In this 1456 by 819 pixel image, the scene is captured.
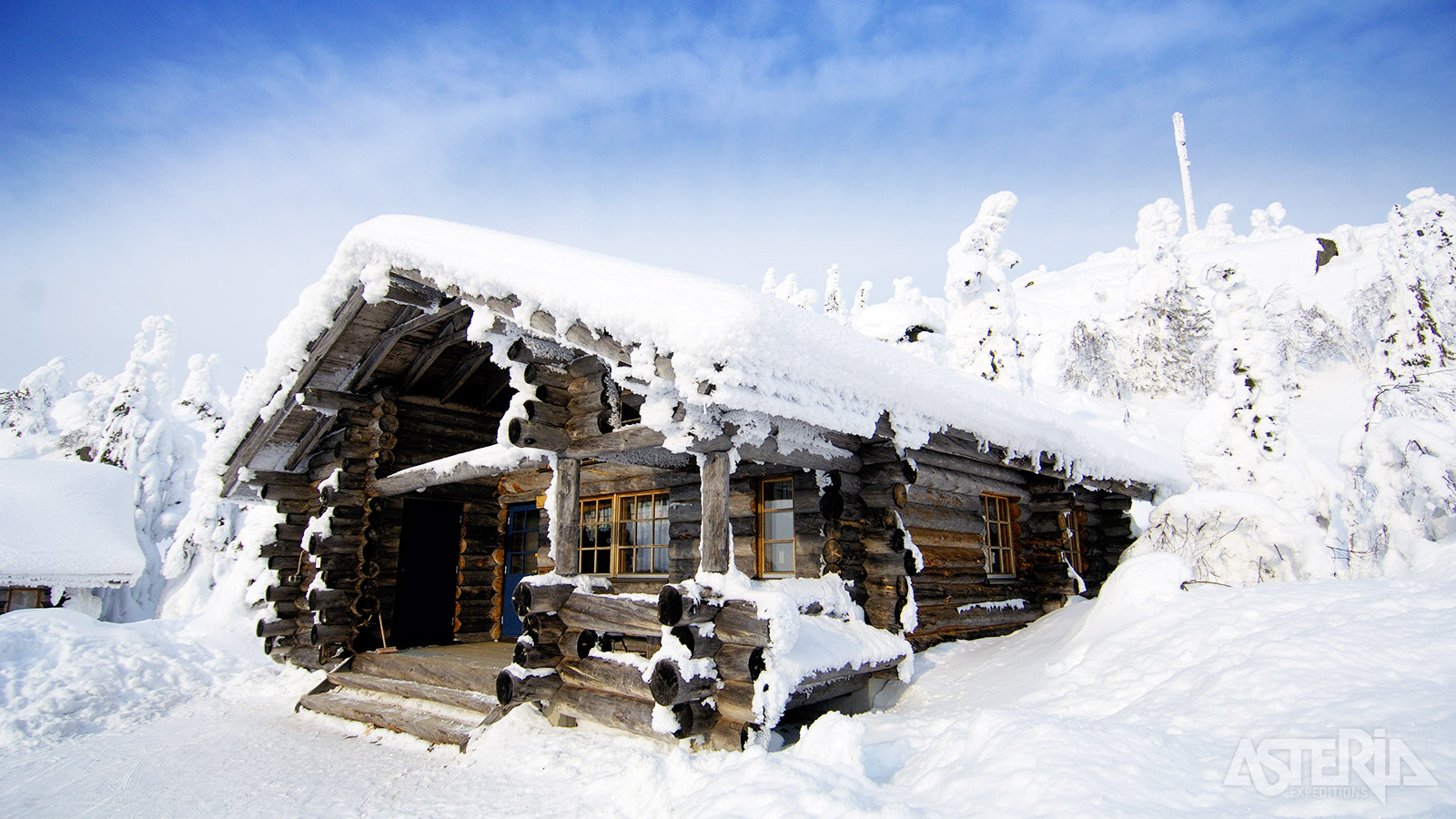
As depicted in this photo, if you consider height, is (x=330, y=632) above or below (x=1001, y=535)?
below

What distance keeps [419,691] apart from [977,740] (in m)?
6.52

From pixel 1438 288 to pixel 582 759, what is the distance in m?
21.8

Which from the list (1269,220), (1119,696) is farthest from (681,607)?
(1269,220)

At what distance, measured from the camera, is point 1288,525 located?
336 inches

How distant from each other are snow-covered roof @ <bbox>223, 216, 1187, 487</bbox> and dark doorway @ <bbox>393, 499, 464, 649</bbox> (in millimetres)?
2998

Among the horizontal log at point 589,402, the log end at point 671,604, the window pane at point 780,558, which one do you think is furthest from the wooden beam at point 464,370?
the log end at point 671,604

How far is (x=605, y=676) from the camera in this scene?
6258mm

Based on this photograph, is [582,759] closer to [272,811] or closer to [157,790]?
[272,811]

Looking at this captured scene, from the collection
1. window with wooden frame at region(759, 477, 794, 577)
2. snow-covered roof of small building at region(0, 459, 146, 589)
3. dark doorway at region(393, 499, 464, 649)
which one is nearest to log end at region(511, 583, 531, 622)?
window with wooden frame at region(759, 477, 794, 577)

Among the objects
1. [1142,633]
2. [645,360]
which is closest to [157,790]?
[645,360]

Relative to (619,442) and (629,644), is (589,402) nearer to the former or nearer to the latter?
(619,442)

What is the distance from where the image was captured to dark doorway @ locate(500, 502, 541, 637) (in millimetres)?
10992

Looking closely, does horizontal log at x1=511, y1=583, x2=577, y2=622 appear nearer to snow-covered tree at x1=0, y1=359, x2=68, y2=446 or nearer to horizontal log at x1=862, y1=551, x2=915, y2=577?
horizontal log at x1=862, y1=551, x2=915, y2=577

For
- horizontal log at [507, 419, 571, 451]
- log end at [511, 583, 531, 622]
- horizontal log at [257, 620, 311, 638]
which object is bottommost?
horizontal log at [257, 620, 311, 638]
